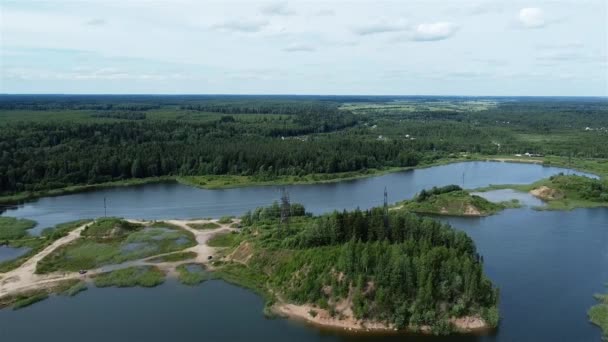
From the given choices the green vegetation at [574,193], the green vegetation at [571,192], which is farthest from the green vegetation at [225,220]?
the green vegetation at [574,193]

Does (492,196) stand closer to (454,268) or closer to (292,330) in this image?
(454,268)

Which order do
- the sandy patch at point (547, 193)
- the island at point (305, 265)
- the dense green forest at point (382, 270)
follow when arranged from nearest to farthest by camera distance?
1. the dense green forest at point (382, 270)
2. the island at point (305, 265)
3. the sandy patch at point (547, 193)

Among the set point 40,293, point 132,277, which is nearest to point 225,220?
point 132,277

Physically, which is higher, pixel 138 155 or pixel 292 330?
pixel 138 155

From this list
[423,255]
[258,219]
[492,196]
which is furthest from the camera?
[492,196]

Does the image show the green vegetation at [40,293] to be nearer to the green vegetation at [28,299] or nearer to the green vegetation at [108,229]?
the green vegetation at [28,299]

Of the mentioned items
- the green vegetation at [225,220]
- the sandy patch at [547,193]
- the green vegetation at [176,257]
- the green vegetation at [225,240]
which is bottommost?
the green vegetation at [176,257]

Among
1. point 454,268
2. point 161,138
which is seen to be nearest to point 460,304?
point 454,268
